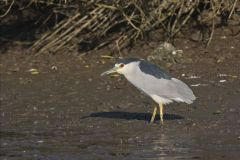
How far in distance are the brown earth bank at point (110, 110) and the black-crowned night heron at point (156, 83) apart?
31 cm

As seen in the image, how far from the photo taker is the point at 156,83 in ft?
30.6

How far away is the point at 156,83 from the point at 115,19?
174 inches

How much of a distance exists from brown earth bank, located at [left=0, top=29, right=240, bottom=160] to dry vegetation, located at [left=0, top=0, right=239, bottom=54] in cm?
24

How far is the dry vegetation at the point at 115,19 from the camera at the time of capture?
508 inches

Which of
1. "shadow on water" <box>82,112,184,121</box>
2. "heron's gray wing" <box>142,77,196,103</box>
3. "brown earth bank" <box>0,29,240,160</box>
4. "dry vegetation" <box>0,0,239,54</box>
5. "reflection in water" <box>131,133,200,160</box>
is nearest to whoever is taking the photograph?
"reflection in water" <box>131,133,200,160</box>

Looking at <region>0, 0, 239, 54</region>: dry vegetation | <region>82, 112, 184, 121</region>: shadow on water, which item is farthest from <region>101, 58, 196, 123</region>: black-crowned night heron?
<region>0, 0, 239, 54</region>: dry vegetation

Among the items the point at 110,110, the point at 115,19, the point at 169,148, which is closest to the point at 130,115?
the point at 110,110

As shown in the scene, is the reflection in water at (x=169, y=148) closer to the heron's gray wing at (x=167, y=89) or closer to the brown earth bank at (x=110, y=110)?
the brown earth bank at (x=110, y=110)

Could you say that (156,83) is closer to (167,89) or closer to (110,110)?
(167,89)

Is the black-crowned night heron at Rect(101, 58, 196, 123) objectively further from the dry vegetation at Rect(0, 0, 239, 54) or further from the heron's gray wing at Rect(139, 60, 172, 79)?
the dry vegetation at Rect(0, 0, 239, 54)

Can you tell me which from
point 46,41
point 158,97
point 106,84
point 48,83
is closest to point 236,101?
point 158,97

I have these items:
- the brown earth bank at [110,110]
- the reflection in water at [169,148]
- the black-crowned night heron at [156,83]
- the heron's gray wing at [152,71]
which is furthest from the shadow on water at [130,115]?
the reflection in water at [169,148]

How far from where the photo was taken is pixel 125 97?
1104 cm

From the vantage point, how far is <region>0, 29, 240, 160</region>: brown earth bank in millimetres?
8297
